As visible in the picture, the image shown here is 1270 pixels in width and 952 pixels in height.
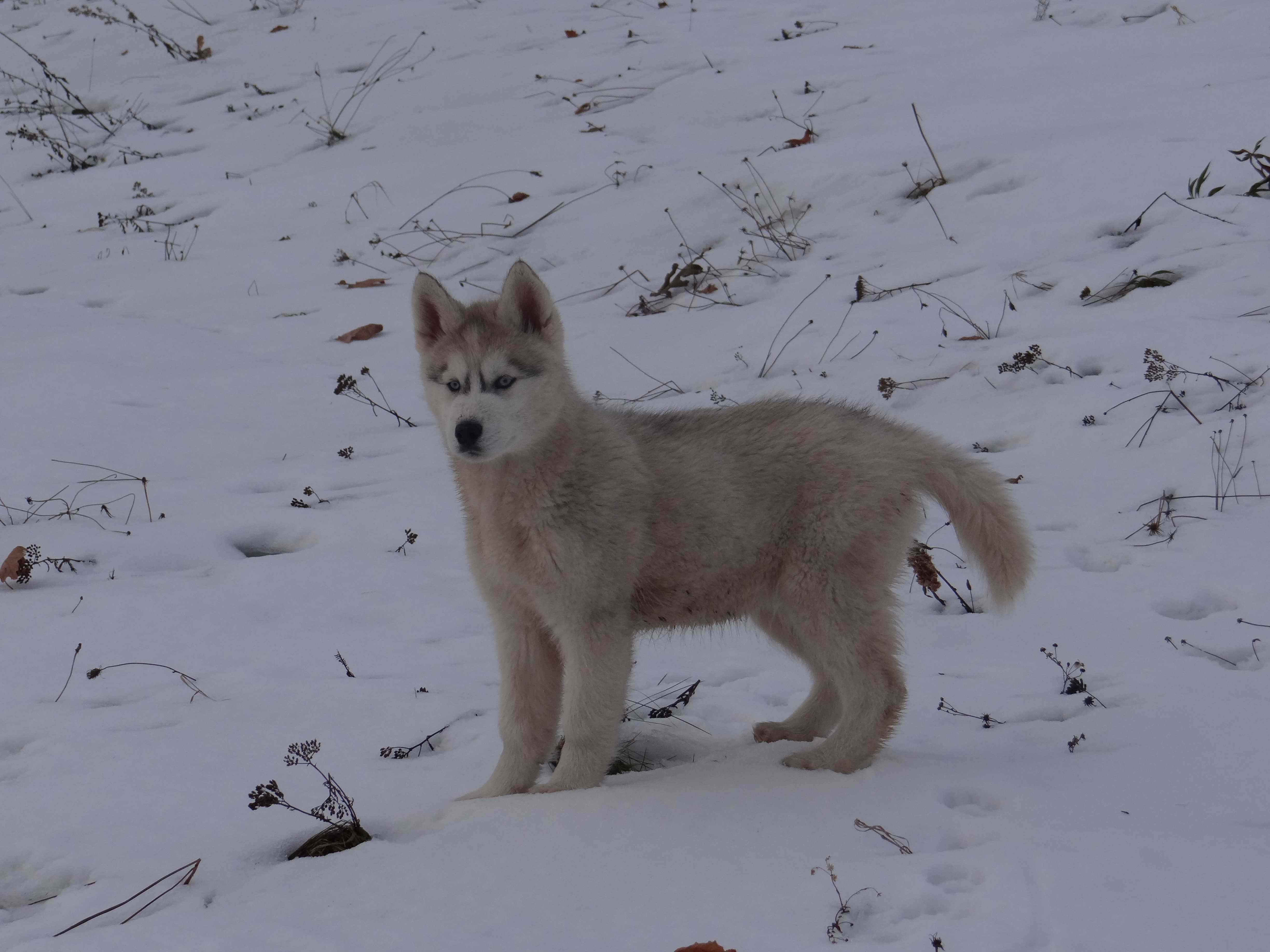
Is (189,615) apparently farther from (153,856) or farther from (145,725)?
(153,856)

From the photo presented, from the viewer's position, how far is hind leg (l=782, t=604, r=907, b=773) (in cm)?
393

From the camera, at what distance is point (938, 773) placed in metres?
3.64

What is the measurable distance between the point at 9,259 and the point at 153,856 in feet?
28.7

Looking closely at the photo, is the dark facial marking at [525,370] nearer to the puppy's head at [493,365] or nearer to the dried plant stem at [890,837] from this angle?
the puppy's head at [493,365]

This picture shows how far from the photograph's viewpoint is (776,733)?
4332mm

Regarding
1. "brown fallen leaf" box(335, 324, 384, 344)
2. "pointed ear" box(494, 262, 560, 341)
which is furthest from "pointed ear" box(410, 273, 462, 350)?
"brown fallen leaf" box(335, 324, 384, 344)

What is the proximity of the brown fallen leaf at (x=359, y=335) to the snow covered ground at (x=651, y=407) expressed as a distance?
0.10 metres

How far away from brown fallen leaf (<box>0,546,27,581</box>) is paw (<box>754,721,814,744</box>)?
11.9ft

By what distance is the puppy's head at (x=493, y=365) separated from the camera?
3787 millimetres

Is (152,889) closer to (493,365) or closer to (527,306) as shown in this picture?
(493,365)

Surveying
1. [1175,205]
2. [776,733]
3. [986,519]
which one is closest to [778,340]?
[1175,205]

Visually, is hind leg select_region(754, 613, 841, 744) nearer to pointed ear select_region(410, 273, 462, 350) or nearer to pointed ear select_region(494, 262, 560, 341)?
pointed ear select_region(494, 262, 560, 341)

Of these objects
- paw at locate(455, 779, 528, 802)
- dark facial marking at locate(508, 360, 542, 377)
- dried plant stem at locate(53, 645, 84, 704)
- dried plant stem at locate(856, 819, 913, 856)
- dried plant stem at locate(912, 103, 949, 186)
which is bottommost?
paw at locate(455, 779, 528, 802)

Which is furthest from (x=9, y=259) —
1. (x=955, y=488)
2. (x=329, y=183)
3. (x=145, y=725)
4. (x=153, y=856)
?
(x=955, y=488)
